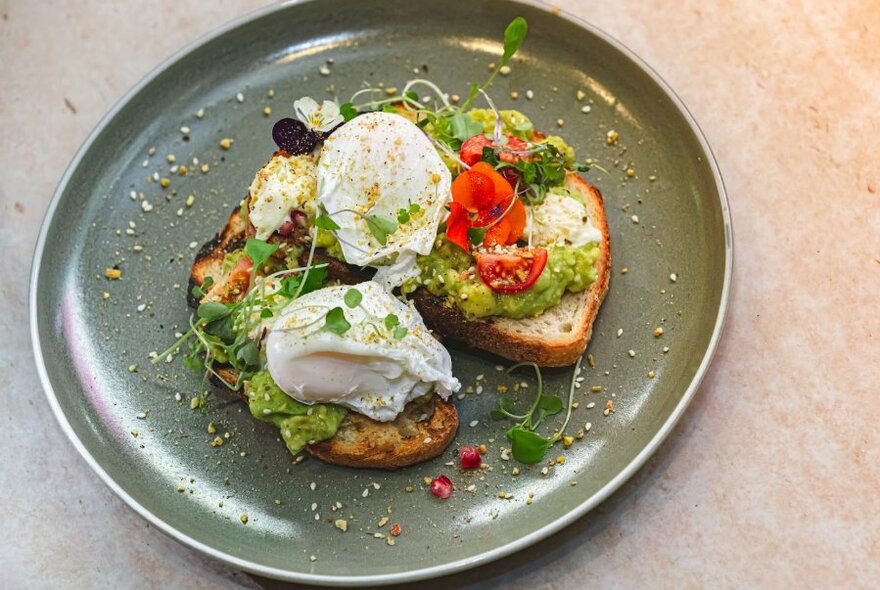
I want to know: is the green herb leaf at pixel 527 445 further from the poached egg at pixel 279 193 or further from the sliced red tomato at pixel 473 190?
the poached egg at pixel 279 193

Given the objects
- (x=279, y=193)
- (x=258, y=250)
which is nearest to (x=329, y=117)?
(x=279, y=193)

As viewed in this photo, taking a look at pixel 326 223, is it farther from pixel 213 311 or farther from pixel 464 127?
pixel 464 127

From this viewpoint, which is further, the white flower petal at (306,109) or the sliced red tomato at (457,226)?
the white flower petal at (306,109)

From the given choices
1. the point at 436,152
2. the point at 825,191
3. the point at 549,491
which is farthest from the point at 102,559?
the point at 825,191

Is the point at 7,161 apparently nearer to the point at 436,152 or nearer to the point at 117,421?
the point at 117,421

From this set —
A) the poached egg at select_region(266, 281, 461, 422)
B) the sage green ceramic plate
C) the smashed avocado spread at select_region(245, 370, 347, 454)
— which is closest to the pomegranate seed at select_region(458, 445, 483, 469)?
the sage green ceramic plate

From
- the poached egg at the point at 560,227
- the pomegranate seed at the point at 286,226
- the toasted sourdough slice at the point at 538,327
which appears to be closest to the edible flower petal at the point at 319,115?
the pomegranate seed at the point at 286,226
